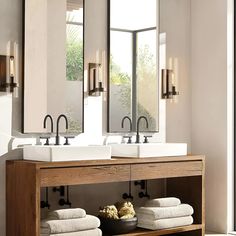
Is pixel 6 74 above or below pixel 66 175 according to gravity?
above

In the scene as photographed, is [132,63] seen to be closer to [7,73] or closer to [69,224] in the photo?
[7,73]

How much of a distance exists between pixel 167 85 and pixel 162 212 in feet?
3.79

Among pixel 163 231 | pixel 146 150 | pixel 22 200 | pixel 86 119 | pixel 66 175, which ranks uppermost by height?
pixel 86 119

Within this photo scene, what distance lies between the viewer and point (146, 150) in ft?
12.9

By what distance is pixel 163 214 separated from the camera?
156 inches

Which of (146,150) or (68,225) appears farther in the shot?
(146,150)

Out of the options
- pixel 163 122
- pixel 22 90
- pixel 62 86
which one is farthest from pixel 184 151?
pixel 22 90

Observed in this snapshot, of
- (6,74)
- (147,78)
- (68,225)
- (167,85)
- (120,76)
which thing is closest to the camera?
(68,225)

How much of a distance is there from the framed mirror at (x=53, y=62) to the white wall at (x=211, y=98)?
122 centimetres

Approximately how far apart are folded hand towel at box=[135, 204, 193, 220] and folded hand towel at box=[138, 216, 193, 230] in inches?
1.0

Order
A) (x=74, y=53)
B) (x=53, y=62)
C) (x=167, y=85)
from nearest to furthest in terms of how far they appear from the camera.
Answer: (x=53, y=62) → (x=74, y=53) → (x=167, y=85)

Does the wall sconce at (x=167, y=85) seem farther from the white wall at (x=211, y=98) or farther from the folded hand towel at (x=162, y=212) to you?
the folded hand towel at (x=162, y=212)

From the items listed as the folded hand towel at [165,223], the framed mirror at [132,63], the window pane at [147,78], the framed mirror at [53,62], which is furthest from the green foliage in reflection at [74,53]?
the folded hand towel at [165,223]

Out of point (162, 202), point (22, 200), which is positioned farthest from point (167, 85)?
point (22, 200)
